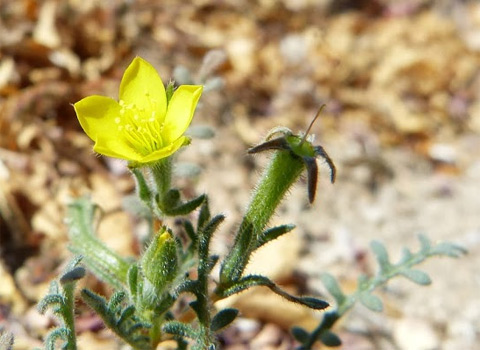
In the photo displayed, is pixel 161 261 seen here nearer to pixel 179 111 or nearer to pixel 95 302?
pixel 95 302

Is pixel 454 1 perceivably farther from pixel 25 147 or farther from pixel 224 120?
pixel 25 147

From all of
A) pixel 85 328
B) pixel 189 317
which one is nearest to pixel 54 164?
pixel 85 328

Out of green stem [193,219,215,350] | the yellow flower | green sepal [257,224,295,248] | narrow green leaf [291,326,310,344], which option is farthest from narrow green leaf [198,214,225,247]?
narrow green leaf [291,326,310,344]

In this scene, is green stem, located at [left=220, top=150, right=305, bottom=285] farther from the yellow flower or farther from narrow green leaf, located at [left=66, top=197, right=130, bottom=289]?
narrow green leaf, located at [left=66, top=197, right=130, bottom=289]

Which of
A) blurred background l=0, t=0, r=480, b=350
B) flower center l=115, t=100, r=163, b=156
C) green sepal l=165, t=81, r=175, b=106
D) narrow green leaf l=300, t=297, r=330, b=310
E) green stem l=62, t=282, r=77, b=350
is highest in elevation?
blurred background l=0, t=0, r=480, b=350

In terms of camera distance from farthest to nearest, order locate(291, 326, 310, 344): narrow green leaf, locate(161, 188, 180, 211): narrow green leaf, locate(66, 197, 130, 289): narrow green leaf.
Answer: locate(291, 326, 310, 344): narrow green leaf < locate(66, 197, 130, 289): narrow green leaf < locate(161, 188, 180, 211): narrow green leaf

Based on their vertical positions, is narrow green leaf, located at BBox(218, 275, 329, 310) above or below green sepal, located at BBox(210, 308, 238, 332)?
above

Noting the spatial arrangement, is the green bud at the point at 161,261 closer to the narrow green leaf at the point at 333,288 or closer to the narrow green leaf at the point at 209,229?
the narrow green leaf at the point at 209,229
